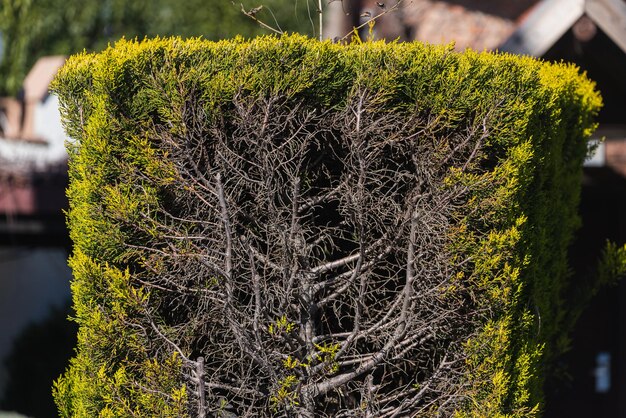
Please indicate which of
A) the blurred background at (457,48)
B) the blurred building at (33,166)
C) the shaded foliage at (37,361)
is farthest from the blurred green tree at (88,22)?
the shaded foliage at (37,361)

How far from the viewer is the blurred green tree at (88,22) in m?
19.5

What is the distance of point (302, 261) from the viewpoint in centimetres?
563

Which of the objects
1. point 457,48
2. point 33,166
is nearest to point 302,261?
point 33,166

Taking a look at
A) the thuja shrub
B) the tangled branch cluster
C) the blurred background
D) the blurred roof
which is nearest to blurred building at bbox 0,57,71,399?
the blurred background

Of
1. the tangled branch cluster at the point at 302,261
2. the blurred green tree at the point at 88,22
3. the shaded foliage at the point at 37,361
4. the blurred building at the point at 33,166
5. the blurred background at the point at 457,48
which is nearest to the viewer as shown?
the tangled branch cluster at the point at 302,261

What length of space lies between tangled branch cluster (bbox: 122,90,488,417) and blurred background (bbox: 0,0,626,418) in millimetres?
823

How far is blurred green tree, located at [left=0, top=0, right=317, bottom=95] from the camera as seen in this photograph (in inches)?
766

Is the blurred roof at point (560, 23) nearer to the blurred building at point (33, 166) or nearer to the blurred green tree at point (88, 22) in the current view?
the blurred building at point (33, 166)

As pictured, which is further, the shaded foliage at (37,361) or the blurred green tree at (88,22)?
the blurred green tree at (88,22)

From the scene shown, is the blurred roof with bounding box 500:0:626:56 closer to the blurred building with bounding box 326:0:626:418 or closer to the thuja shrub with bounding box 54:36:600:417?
the blurred building with bounding box 326:0:626:418

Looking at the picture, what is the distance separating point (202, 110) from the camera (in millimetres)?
5680

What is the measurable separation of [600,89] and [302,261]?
5434mm

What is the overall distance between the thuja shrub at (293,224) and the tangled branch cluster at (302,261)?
0.06 ft

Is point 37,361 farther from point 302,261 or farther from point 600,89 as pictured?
point 302,261
